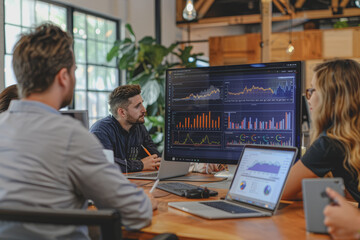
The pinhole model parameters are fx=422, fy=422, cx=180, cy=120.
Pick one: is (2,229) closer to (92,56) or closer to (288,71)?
(288,71)

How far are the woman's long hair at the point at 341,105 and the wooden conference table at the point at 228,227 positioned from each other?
0.98 ft

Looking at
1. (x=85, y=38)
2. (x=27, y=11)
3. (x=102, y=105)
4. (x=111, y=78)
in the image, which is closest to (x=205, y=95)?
(x=27, y=11)

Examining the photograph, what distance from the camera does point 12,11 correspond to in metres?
4.70

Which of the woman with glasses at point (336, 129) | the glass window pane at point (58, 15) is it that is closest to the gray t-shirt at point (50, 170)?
the woman with glasses at point (336, 129)

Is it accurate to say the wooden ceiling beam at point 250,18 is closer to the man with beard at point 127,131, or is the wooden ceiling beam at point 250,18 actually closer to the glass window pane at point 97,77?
the glass window pane at point 97,77

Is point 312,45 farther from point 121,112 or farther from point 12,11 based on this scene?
point 121,112

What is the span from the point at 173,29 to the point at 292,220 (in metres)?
6.76

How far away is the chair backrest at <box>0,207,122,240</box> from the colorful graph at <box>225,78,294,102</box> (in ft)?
3.54

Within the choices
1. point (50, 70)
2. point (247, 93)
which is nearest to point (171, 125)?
point (247, 93)

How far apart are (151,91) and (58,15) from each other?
5.08 feet

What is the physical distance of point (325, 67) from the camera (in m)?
1.61

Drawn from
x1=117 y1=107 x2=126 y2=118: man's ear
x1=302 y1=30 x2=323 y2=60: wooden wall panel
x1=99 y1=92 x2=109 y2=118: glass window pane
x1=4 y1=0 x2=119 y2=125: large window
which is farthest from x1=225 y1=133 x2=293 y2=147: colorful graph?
x1=302 y1=30 x2=323 y2=60: wooden wall panel

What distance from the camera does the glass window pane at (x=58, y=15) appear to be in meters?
5.24

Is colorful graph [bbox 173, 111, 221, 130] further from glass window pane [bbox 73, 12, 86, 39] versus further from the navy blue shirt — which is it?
glass window pane [bbox 73, 12, 86, 39]
